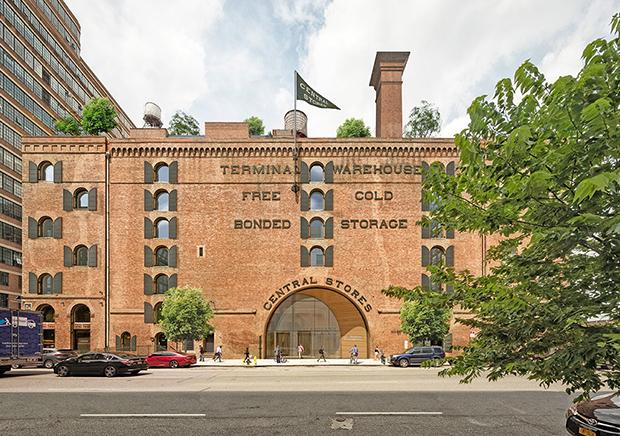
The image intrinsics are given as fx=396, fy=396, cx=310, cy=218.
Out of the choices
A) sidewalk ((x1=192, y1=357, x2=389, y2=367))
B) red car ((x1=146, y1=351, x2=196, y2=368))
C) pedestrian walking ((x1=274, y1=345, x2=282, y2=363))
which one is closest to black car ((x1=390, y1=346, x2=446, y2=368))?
sidewalk ((x1=192, y1=357, x2=389, y2=367))

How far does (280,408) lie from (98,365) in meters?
13.7

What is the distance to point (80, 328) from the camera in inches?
1309

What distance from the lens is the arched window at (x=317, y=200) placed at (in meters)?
34.4

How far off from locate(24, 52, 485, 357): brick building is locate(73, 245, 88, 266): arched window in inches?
3.5

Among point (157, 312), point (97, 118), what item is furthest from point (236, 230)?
point (97, 118)

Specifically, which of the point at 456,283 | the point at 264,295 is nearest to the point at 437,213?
the point at 456,283

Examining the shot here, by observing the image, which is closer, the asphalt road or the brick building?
the asphalt road

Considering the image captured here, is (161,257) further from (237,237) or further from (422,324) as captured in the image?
(422,324)

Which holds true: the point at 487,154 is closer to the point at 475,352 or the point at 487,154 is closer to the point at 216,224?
the point at 475,352

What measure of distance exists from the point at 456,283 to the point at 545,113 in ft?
9.11

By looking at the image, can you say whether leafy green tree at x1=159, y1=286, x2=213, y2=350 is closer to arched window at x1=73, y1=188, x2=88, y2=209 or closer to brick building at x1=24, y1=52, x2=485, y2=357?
brick building at x1=24, y1=52, x2=485, y2=357

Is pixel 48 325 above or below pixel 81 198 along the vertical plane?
below

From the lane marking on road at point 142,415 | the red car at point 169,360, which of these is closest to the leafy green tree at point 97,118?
the red car at point 169,360

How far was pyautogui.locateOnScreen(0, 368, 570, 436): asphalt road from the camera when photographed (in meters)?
10.3
